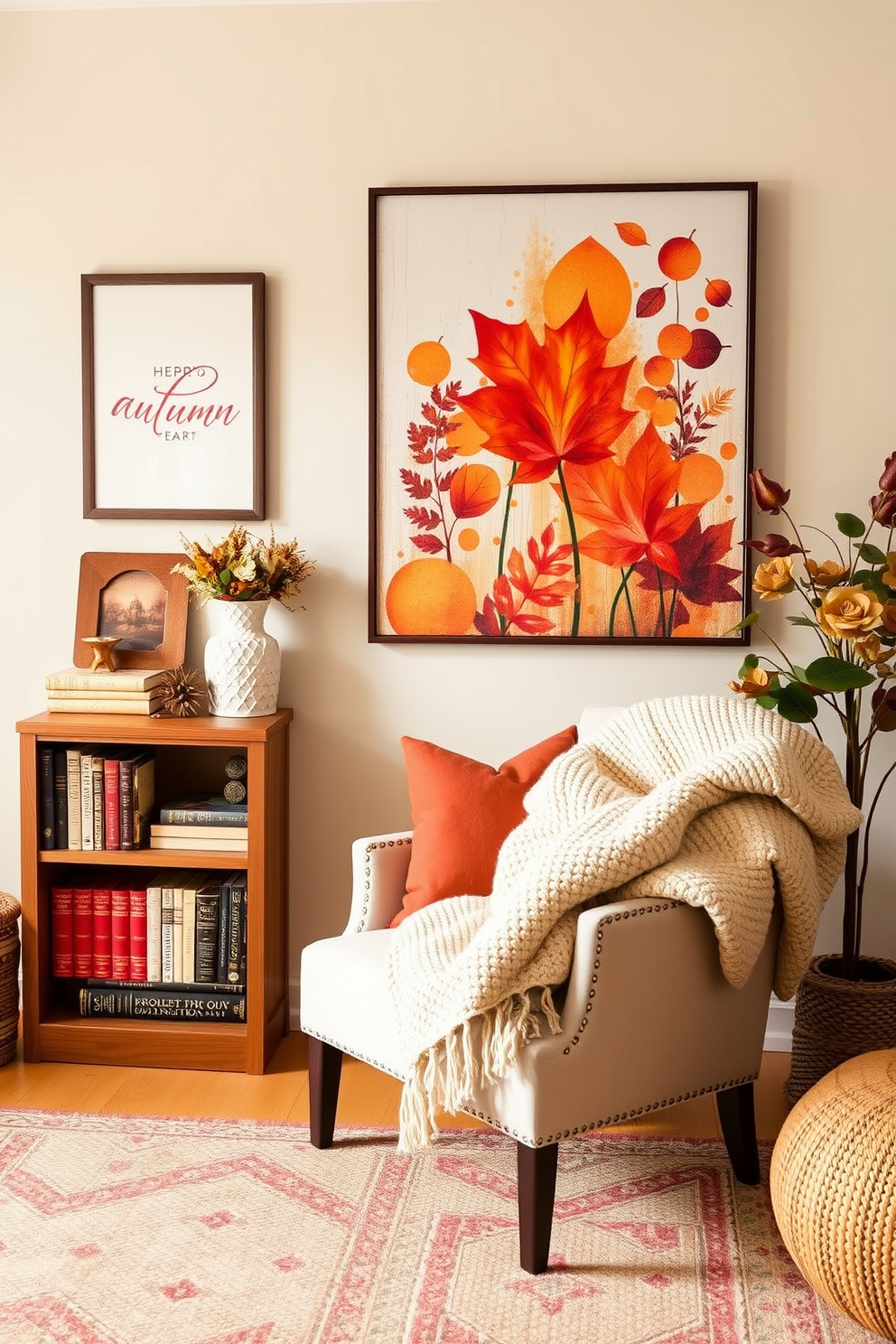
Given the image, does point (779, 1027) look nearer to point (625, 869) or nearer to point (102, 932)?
point (625, 869)

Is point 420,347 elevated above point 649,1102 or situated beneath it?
elevated above

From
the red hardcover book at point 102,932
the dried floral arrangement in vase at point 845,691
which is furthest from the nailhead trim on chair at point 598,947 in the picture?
the red hardcover book at point 102,932

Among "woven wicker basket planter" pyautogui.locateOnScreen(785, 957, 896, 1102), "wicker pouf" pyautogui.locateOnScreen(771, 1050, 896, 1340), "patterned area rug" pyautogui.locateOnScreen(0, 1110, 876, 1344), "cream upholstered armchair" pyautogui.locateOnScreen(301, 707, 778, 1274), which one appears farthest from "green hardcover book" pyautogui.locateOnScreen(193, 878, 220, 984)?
"wicker pouf" pyautogui.locateOnScreen(771, 1050, 896, 1340)

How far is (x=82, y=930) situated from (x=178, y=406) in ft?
4.20

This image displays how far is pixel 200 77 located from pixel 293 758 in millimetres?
1658

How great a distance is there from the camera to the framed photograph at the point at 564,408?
2840 millimetres

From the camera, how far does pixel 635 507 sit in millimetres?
2893

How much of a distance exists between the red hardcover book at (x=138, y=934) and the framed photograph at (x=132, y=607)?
22.1 inches

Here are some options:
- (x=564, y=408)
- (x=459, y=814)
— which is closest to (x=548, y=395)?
(x=564, y=408)

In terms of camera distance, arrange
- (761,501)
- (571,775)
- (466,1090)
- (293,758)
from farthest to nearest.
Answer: (293,758), (761,501), (571,775), (466,1090)

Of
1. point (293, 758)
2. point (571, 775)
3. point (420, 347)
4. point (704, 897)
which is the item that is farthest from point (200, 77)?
point (704, 897)

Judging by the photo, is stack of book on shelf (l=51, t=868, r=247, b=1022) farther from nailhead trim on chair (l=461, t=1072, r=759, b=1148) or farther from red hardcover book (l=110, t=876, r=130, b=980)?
nailhead trim on chair (l=461, t=1072, r=759, b=1148)

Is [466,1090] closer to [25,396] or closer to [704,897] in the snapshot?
[704,897]

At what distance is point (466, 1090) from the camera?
198 centimetres
